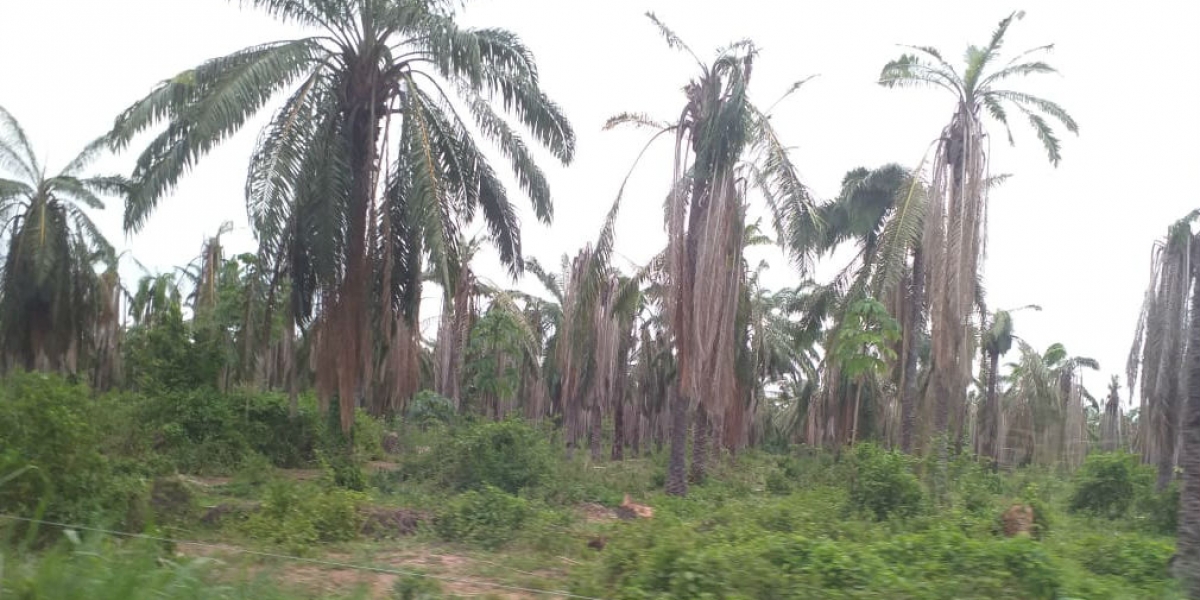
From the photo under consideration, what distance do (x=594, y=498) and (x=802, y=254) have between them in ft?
19.9

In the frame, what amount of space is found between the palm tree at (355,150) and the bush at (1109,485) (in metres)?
12.6

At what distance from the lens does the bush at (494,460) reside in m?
18.3

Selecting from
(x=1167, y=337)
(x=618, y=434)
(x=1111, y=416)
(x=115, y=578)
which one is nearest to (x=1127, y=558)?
(x=115, y=578)

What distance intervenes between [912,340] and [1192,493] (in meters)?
A: 14.1

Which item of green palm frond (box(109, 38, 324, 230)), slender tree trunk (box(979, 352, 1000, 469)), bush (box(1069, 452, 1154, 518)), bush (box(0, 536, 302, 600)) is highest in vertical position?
green palm frond (box(109, 38, 324, 230))

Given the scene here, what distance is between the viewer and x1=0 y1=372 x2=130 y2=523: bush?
10.3 m

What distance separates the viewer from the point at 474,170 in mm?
18000

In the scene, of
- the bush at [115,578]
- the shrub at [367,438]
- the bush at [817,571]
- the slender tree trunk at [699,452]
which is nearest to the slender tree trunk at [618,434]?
the slender tree trunk at [699,452]

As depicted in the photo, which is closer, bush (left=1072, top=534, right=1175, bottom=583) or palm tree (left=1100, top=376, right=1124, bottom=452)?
bush (left=1072, top=534, right=1175, bottom=583)

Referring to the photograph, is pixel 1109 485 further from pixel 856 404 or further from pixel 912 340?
pixel 856 404

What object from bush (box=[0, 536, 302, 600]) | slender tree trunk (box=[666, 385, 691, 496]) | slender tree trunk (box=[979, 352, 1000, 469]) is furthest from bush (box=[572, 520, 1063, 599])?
slender tree trunk (box=[979, 352, 1000, 469])

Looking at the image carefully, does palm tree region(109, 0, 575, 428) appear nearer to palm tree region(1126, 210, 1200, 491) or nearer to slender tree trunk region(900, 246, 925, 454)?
slender tree trunk region(900, 246, 925, 454)

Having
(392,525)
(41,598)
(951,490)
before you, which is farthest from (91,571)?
(951,490)

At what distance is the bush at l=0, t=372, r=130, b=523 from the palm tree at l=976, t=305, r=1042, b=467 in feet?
106
